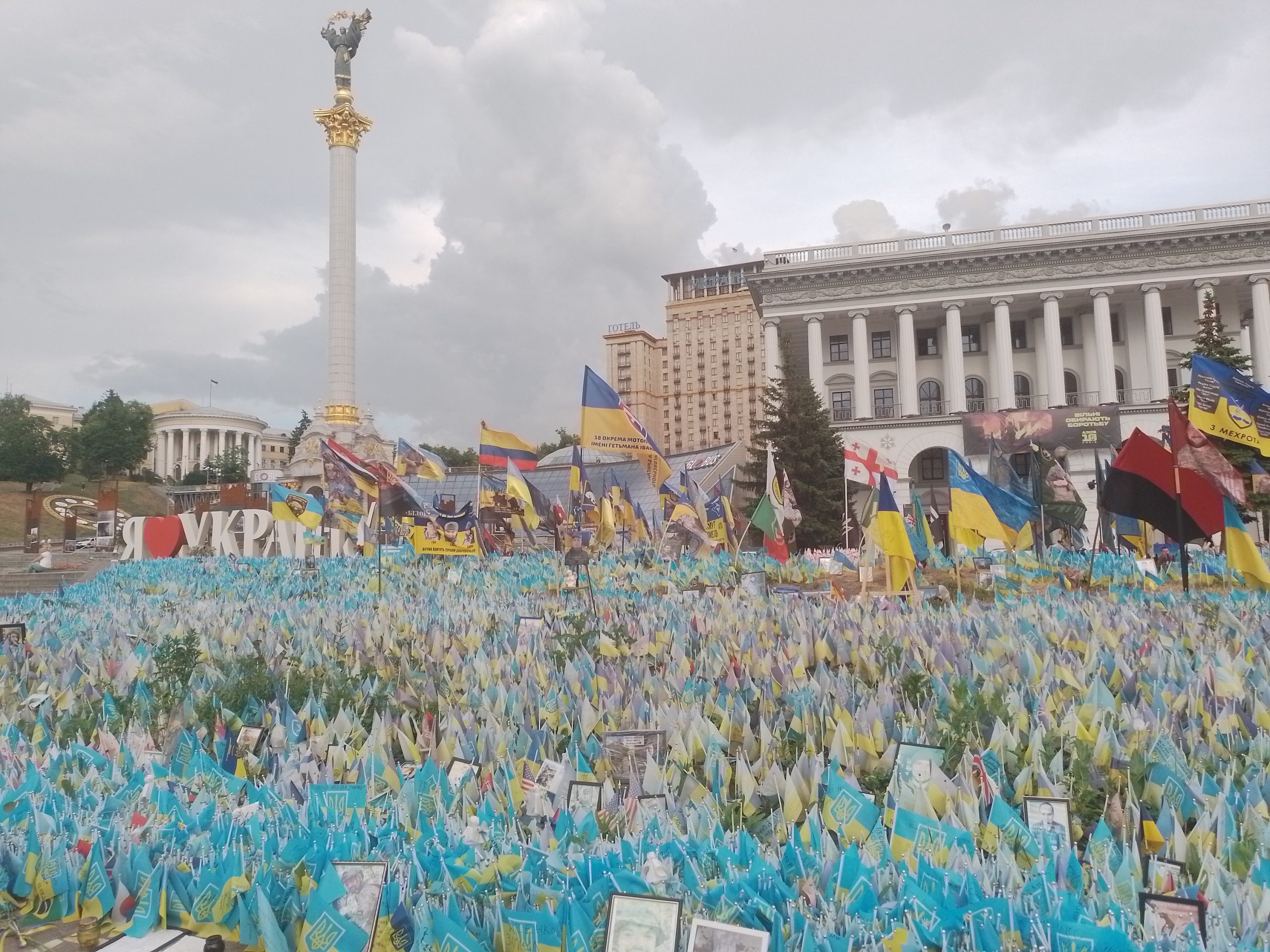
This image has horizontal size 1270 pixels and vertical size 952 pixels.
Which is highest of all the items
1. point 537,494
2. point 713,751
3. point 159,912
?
point 537,494

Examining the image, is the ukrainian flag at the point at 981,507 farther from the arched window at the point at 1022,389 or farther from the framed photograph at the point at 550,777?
the arched window at the point at 1022,389

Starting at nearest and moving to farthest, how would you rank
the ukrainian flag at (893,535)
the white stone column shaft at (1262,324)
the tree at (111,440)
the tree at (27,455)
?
1. the ukrainian flag at (893,535)
2. the white stone column shaft at (1262,324)
3. the tree at (27,455)
4. the tree at (111,440)

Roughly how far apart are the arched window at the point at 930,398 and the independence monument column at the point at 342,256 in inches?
1198

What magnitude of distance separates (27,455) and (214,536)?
5638cm

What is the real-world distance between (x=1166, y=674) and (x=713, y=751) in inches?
126

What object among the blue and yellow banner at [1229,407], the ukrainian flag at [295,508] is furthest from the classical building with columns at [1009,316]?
the blue and yellow banner at [1229,407]

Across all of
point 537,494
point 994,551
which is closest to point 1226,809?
point 994,551

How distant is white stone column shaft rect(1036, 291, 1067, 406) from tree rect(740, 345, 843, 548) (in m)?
11.4

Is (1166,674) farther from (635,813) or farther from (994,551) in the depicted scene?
(994,551)

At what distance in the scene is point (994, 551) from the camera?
58.1ft

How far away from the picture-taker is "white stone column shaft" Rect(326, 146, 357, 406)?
48.5 m

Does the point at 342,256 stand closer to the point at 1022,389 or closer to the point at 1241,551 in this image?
the point at 1022,389

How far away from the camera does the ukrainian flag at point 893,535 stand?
10.3 metres

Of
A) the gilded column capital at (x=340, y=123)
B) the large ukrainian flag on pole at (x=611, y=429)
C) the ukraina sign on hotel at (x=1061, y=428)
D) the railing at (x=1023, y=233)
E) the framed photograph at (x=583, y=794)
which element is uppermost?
the gilded column capital at (x=340, y=123)
